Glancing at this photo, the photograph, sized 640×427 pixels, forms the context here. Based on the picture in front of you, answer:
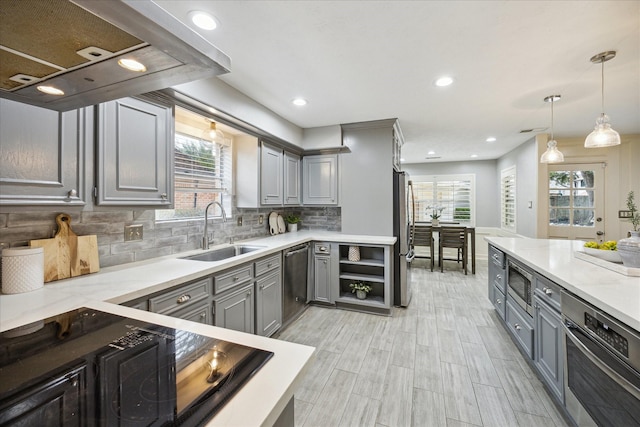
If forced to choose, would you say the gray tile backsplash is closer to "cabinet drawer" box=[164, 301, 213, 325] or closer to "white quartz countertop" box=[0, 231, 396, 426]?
"white quartz countertop" box=[0, 231, 396, 426]

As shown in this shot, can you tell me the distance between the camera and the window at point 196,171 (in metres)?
2.46

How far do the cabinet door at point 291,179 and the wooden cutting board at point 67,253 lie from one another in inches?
86.1

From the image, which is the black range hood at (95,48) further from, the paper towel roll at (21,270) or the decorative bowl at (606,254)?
the decorative bowl at (606,254)

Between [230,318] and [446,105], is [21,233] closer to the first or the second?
[230,318]

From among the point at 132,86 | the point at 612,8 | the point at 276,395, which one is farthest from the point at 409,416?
the point at 612,8

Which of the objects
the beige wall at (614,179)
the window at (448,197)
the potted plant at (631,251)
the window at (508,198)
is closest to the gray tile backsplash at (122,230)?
the potted plant at (631,251)

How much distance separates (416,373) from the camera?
2.15m

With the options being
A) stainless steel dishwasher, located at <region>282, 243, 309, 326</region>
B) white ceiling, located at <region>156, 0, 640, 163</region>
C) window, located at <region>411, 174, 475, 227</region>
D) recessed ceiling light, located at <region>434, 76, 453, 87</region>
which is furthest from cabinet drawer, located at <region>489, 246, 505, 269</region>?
window, located at <region>411, 174, 475, 227</region>

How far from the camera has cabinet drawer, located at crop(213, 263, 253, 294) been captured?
1.92 m

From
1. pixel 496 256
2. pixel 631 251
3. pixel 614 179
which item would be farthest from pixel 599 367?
pixel 614 179

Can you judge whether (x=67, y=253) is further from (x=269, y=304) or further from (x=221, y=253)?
(x=269, y=304)

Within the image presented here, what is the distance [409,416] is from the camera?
1709 millimetres

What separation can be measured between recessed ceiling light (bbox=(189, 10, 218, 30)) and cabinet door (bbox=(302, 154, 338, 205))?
2344 mm

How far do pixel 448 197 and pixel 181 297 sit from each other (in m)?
6.65
